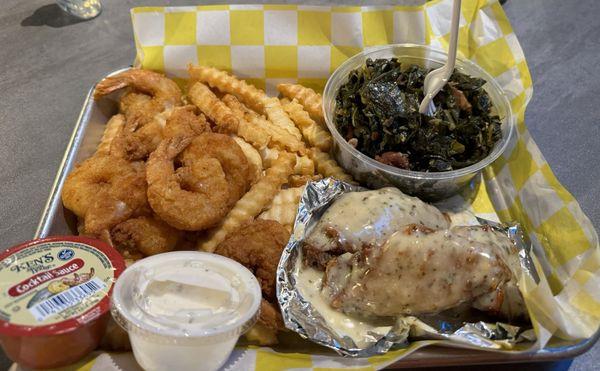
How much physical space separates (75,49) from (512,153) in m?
3.07

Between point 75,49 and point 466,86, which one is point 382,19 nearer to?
point 466,86

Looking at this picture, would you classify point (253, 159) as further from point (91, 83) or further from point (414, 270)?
point (91, 83)

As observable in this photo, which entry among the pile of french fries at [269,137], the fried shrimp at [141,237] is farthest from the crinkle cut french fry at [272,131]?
the fried shrimp at [141,237]

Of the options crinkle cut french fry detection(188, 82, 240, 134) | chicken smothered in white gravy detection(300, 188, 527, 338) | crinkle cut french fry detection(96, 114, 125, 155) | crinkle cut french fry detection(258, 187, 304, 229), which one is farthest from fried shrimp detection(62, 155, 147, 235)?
chicken smothered in white gravy detection(300, 188, 527, 338)

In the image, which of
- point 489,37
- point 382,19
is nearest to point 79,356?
point 382,19

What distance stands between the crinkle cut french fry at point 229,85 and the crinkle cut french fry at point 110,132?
50cm

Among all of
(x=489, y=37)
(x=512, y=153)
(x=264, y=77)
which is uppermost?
(x=489, y=37)

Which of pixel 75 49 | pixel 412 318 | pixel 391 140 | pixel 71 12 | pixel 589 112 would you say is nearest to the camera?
pixel 412 318

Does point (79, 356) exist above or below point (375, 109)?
below

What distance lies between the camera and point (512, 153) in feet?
9.32

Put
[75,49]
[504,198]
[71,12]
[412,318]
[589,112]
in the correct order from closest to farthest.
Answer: [412,318], [504,198], [589,112], [75,49], [71,12]

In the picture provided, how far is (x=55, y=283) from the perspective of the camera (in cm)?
191

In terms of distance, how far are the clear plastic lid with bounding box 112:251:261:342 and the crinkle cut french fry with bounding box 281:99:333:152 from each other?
3.73 feet

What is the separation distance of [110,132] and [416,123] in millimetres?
1663
